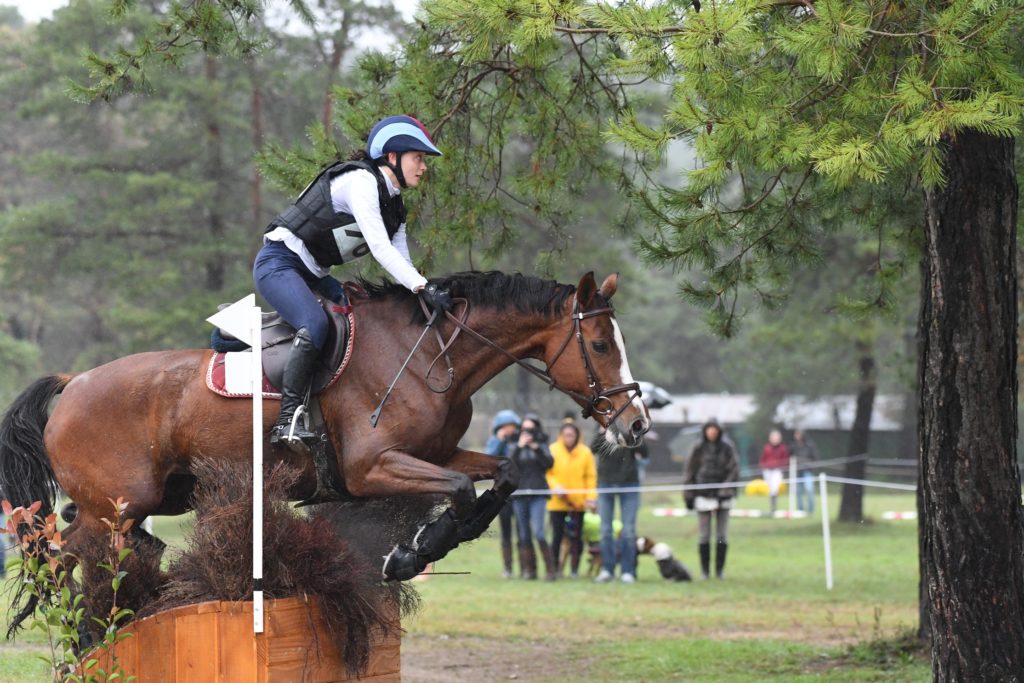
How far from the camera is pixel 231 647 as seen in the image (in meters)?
5.36

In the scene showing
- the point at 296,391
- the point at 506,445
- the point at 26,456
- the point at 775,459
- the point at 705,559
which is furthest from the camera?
the point at 775,459

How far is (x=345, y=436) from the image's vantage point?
6.26 m

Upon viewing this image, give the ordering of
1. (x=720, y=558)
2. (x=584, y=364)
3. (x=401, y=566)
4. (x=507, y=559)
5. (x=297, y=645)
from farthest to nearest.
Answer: (x=507, y=559) → (x=720, y=558) → (x=584, y=364) → (x=401, y=566) → (x=297, y=645)

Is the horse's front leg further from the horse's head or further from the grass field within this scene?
the horse's head

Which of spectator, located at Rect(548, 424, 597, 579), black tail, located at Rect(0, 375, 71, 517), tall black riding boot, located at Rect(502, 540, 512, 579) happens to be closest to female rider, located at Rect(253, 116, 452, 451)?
black tail, located at Rect(0, 375, 71, 517)

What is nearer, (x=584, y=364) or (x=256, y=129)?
(x=584, y=364)

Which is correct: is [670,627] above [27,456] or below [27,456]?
below

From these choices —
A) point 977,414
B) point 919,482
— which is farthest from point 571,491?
point 977,414

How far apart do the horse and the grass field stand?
0.63 meters

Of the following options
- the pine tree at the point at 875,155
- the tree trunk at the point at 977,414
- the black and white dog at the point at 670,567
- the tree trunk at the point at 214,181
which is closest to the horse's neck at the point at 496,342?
the pine tree at the point at 875,155

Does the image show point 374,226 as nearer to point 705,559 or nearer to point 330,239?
point 330,239

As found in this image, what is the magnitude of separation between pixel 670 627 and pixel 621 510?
392 centimetres

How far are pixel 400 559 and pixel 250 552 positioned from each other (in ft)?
2.64

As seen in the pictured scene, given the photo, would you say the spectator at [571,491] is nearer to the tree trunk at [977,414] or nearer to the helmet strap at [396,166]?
the tree trunk at [977,414]
